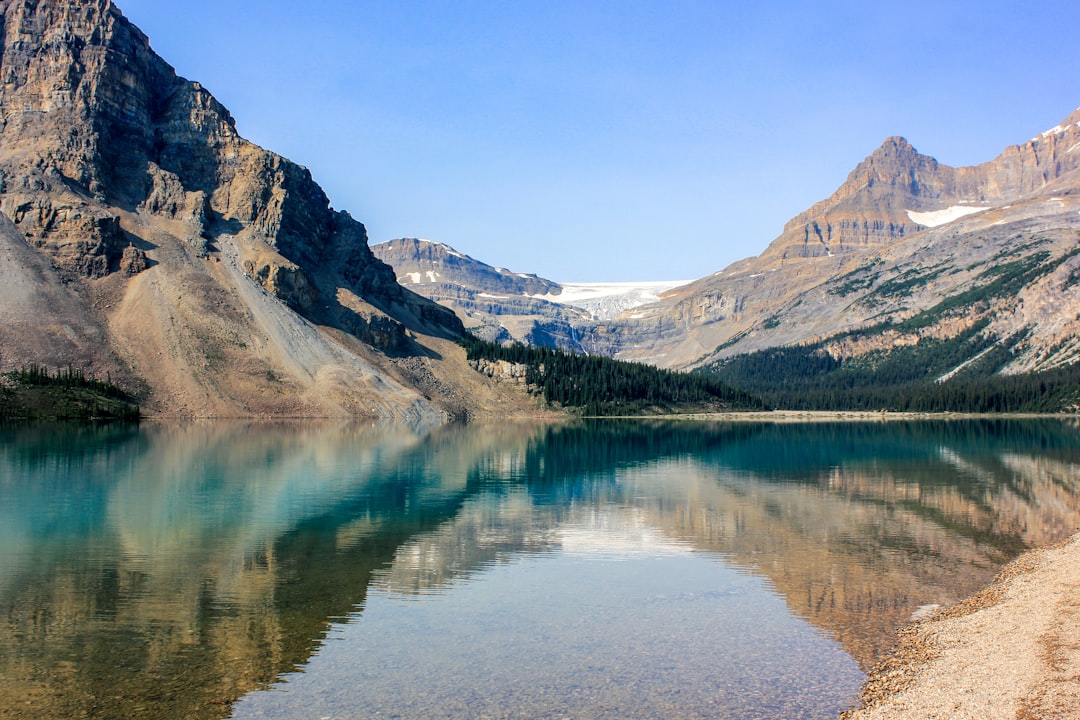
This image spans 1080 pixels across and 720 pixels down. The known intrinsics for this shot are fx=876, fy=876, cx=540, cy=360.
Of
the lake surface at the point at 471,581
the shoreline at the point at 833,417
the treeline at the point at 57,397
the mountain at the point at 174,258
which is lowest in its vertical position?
the lake surface at the point at 471,581

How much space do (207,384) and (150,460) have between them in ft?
200

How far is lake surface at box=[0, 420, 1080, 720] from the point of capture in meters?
19.3

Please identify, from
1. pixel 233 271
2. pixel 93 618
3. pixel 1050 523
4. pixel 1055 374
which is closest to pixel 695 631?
pixel 93 618

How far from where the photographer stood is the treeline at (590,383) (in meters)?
174

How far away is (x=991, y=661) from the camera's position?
20266 millimetres

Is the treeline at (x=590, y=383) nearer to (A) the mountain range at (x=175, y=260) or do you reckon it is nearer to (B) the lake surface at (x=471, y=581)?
(A) the mountain range at (x=175, y=260)

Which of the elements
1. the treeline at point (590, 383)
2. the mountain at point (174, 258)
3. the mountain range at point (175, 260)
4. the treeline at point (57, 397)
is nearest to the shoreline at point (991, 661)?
the treeline at point (57, 397)

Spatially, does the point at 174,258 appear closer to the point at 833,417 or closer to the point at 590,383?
the point at 590,383

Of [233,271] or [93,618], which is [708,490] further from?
[233,271]

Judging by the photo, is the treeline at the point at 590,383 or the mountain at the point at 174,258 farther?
the treeline at the point at 590,383

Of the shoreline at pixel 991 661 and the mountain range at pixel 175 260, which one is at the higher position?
the mountain range at pixel 175 260

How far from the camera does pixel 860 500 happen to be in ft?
167

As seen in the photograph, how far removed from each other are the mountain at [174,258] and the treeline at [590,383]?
10702 mm

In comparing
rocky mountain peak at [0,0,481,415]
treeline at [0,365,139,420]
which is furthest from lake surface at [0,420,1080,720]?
rocky mountain peak at [0,0,481,415]
